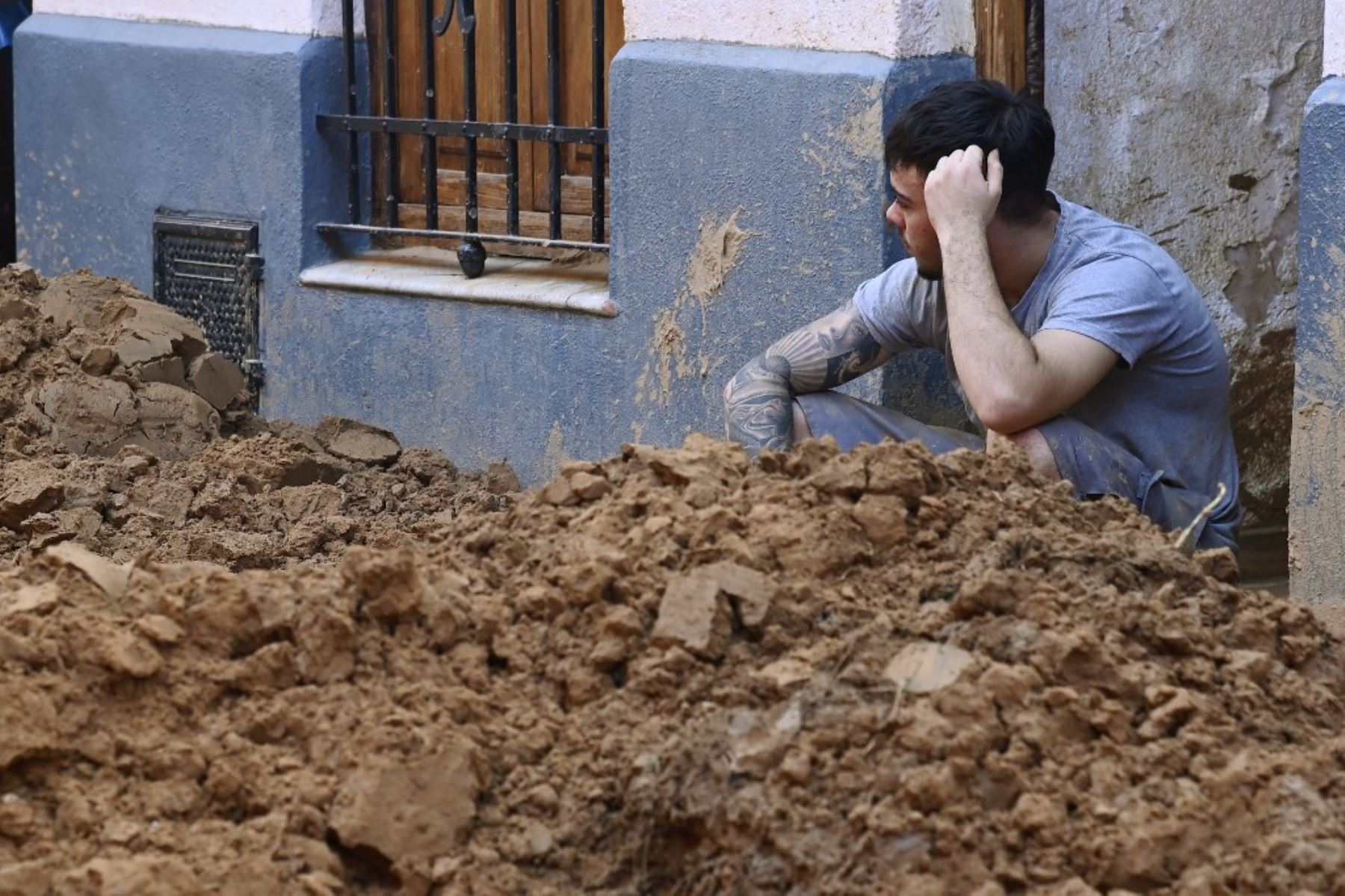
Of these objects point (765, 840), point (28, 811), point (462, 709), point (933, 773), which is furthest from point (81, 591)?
point (933, 773)

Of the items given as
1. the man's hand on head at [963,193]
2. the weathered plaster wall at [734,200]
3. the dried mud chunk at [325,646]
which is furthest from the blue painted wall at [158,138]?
the dried mud chunk at [325,646]

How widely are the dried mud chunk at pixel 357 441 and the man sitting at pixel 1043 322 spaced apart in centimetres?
177

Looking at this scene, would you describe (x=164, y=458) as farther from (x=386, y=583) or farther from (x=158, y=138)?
(x=386, y=583)

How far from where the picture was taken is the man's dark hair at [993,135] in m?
4.16

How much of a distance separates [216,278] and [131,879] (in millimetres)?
4421

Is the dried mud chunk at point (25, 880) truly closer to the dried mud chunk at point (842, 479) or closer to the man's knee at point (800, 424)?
the dried mud chunk at point (842, 479)

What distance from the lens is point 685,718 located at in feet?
8.79

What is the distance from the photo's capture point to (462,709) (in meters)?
2.68

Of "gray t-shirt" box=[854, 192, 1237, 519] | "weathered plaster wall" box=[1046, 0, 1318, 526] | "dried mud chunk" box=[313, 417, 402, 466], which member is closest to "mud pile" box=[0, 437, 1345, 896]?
"gray t-shirt" box=[854, 192, 1237, 519]

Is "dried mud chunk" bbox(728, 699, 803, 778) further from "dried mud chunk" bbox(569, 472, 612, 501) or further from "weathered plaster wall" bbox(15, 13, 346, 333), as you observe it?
"weathered plaster wall" bbox(15, 13, 346, 333)

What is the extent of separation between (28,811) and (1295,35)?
13.4 ft

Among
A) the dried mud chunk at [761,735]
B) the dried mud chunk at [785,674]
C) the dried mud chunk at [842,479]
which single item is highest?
the dried mud chunk at [842,479]

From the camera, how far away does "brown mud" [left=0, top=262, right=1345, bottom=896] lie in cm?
246

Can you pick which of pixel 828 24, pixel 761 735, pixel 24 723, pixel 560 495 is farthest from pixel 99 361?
pixel 761 735
